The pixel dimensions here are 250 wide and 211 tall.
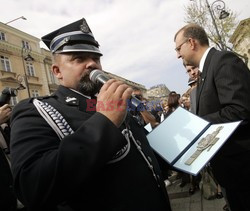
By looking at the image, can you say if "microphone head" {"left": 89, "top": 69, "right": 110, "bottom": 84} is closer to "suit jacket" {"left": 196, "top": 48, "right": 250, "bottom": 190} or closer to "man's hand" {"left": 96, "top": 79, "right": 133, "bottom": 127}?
"man's hand" {"left": 96, "top": 79, "right": 133, "bottom": 127}

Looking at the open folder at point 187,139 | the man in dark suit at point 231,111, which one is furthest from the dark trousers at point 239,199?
the open folder at point 187,139

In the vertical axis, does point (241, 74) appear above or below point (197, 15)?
below

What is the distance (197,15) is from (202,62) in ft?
51.1

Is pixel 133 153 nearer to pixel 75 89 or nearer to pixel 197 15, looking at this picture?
pixel 75 89

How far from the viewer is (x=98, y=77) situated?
49.8 inches

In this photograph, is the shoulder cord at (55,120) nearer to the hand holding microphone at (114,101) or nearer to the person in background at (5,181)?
the hand holding microphone at (114,101)

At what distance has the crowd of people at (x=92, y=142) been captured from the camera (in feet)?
2.87

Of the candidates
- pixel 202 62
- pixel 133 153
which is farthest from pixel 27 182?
pixel 202 62

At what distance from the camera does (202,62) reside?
2312 millimetres

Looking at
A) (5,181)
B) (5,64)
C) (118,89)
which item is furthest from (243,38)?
(118,89)

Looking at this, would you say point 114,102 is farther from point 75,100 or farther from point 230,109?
point 230,109

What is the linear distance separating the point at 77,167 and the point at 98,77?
1.86 feet

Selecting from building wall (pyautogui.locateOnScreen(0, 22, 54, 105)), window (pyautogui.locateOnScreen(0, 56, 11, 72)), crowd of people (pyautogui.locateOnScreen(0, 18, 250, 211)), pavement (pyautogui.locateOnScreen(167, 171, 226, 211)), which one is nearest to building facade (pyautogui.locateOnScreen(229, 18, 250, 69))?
building wall (pyautogui.locateOnScreen(0, 22, 54, 105))

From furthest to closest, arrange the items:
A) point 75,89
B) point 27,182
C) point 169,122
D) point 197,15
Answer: point 197,15, point 169,122, point 75,89, point 27,182
